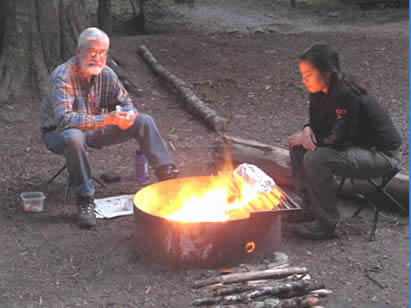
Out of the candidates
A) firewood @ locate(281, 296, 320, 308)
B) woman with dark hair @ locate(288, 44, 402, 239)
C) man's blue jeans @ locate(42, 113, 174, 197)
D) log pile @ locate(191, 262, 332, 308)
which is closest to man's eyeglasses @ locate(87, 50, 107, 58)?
man's blue jeans @ locate(42, 113, 174, 197)

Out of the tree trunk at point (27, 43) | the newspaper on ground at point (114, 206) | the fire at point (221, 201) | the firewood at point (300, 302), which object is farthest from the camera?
the tree trunk at point (27, 43)

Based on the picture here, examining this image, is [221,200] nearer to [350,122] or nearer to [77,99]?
[350,122]

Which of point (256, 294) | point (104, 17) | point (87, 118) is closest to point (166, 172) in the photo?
point (87, 118)

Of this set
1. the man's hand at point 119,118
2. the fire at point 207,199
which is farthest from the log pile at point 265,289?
the man's hand at point 119,118

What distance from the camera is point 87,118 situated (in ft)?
15.0

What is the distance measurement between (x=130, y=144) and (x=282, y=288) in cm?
361

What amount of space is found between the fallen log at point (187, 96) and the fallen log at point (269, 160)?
4.84 ft

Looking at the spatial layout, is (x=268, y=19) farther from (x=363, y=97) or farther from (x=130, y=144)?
(x=363, y=97)

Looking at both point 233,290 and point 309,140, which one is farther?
point 309,140

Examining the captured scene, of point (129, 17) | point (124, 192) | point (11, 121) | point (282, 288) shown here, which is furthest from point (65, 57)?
point (129, 17)

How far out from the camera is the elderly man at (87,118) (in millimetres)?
4559

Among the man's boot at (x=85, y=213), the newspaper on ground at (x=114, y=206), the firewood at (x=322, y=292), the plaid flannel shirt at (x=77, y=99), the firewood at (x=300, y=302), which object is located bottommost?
the newspaper on ground at (x=114, y=206)

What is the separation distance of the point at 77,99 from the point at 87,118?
296 millimetres

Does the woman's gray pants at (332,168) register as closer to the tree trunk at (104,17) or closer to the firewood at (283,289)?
the firewood at (283,289)
